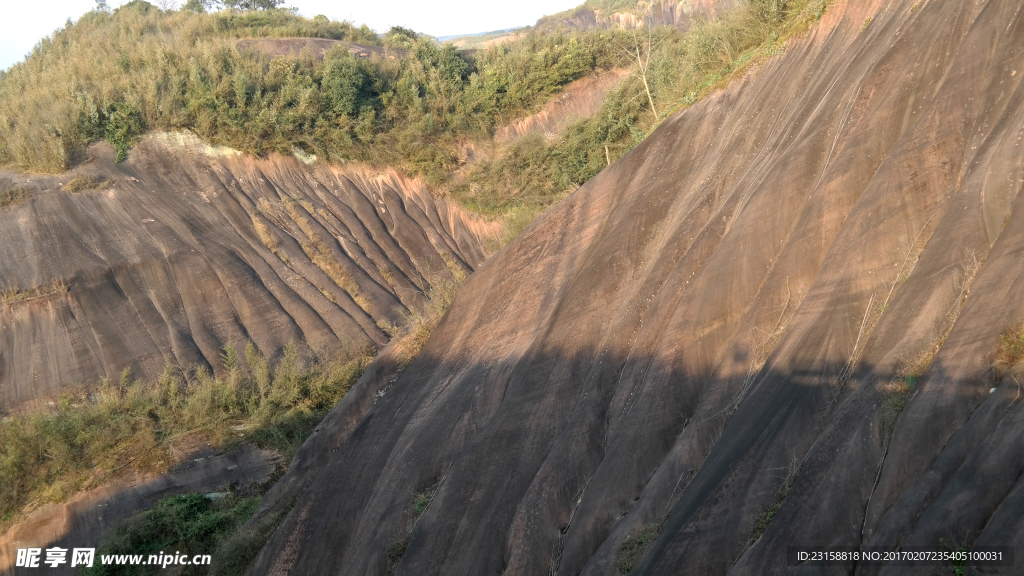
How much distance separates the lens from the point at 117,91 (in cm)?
3384

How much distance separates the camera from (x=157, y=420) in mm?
23688

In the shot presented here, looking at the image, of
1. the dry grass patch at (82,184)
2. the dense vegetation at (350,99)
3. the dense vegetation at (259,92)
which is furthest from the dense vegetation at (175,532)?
the dense vegetation at (259,92)

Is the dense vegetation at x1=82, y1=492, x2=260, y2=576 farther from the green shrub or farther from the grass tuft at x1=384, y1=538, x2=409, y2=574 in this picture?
the green shrub

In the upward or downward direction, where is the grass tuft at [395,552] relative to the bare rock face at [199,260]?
downward

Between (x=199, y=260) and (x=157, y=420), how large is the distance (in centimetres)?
782

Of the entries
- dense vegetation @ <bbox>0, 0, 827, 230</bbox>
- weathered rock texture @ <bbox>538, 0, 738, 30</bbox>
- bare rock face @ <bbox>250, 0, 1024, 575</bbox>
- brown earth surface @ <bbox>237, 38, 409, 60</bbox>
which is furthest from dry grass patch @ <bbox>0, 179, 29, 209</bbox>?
weathered rock texture @ <bbox>538, 0, 738, 30</bbox>

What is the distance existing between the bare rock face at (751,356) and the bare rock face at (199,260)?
1167cm

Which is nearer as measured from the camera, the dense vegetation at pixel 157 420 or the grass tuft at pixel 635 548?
the grass tuft at pixel 635 548

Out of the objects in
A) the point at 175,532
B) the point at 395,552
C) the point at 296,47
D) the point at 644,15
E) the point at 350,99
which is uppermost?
the point at 644,15

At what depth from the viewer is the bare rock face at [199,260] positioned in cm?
2530

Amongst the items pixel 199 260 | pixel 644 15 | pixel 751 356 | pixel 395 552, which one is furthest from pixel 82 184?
pixel 644 15

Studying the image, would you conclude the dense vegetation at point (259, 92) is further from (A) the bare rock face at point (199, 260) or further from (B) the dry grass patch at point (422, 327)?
(B) the dry grass patch at point (422, 327)

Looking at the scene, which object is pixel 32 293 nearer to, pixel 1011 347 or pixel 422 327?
pixel 422 327

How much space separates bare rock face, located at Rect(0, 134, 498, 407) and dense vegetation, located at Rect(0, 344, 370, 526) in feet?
3.61
